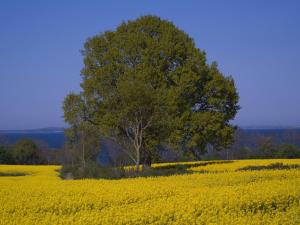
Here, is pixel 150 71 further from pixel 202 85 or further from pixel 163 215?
pixel 163 215

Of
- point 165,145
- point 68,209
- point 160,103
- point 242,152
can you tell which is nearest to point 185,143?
point 165,145

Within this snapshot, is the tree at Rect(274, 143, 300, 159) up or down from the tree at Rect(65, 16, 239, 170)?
down

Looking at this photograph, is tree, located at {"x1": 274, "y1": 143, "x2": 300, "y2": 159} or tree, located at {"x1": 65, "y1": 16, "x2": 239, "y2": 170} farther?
tree, located at {"x1": 274, "y1": 143, "x2": 300, "y2": 159}

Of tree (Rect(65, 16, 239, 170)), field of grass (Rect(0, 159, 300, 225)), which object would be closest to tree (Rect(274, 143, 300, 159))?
tree (Rect(65, 16, 239, 170))

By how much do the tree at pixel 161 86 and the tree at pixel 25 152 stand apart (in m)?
28.7

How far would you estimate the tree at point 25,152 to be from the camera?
5675 cm

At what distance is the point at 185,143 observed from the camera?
3067 centimetres

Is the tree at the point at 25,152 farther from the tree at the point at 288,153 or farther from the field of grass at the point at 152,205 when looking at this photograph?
the field of grass at the point at 152,205

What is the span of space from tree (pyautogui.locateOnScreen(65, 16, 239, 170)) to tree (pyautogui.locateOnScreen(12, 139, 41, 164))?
28692 mm

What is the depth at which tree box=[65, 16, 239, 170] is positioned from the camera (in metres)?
29.2

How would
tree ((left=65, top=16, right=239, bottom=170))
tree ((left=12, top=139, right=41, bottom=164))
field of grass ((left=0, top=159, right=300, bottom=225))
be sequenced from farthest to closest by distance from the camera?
tree ((left=12, top=139, right=41, bottom=164)) → tree ((left=65, top=16, right=239, bottom=170)) → field of grass ((left=0, top=159, right=300, bottom=225))

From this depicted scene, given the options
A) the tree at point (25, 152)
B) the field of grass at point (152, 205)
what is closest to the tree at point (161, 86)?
the field of grass at point (152, 205)

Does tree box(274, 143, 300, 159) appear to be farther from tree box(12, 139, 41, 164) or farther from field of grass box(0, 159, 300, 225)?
field of grass box(0, 159, 300, 225)

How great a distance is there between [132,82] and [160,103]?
7.63 feet
